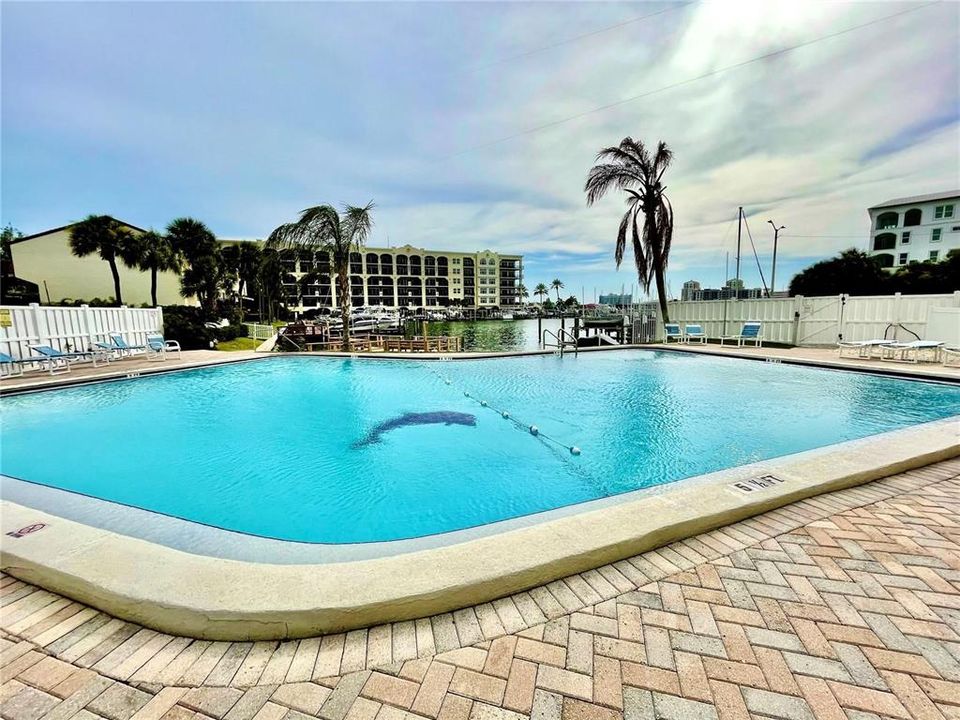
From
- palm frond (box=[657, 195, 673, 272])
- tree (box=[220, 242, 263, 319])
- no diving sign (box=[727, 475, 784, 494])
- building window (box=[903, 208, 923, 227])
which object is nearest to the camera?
no diving sign (box=[727, 475, 784, 494])

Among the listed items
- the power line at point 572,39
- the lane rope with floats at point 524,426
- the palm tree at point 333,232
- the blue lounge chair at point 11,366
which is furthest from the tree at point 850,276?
the blue lounge chair at point 11,366

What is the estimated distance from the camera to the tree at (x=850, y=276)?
31953 mm

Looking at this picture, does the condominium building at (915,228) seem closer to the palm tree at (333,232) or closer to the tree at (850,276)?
the tree at (850,276)

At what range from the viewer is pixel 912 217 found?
51469mm

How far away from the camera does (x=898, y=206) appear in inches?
2042

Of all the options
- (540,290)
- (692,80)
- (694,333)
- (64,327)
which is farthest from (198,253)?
(540,290)

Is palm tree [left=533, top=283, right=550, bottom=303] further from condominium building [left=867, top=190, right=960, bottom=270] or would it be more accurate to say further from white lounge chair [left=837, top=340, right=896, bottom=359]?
white lounge chair [left=837, top=340, right=896, bottom=359]

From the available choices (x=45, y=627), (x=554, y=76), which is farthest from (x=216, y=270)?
(x=45, y=627)

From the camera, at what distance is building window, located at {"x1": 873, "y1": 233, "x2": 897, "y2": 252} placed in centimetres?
5294

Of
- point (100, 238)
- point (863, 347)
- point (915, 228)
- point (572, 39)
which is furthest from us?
point (915, 228)

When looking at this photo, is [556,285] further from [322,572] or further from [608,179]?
[322,572]

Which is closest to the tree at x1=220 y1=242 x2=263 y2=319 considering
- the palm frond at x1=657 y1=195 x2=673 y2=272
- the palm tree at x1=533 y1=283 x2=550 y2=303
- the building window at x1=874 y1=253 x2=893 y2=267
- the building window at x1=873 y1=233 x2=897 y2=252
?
the palm frond at x1=657 y1=195 x2=673 y2=272

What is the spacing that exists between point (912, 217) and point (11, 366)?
81.9m

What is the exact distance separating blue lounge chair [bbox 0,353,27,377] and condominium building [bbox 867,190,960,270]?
7103cm
